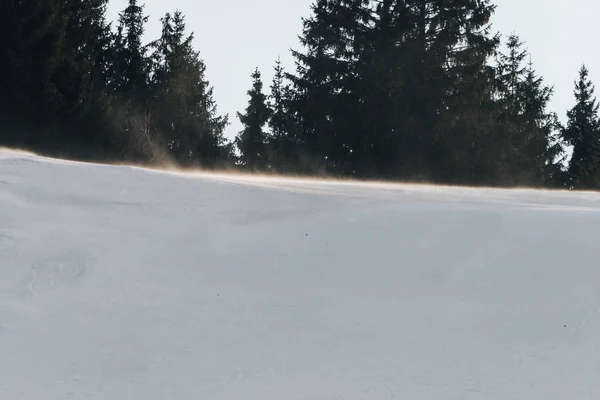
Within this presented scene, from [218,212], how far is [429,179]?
20.1 meters

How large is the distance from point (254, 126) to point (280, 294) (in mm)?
34360

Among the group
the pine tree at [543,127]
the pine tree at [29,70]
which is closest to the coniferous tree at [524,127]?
the pine tree at [543,127]

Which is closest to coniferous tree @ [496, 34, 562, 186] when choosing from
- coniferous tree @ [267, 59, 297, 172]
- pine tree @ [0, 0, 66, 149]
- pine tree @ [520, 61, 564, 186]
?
pine tree @ [520, 61, 564, 186]

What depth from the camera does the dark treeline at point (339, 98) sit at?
27859mm

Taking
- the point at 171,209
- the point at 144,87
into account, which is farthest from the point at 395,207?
the point at 144,87

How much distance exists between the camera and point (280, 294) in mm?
8117

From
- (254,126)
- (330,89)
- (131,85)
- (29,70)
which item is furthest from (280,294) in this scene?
(254,126)

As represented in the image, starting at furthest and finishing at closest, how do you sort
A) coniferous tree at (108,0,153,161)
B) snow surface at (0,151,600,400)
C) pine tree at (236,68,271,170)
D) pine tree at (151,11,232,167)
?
pine tree at (236,68,271,170) < pine tree at (151,11,232,167) < coniferous tree at (108,0,153,161) < snow surface at (0,151,600,400)

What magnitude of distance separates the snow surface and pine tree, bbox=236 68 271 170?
2603 cm

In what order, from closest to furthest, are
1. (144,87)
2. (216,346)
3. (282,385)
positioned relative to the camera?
1. (282,385)
2. (216,346)
3. (144,87)

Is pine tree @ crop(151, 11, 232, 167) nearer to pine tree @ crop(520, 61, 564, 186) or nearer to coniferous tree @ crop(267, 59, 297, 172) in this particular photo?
coniferous tree @ crop(267, 59, 297, 172)

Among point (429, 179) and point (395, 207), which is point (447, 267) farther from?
point (429, 179)

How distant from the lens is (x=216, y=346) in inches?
276

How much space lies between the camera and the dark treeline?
27.9m
